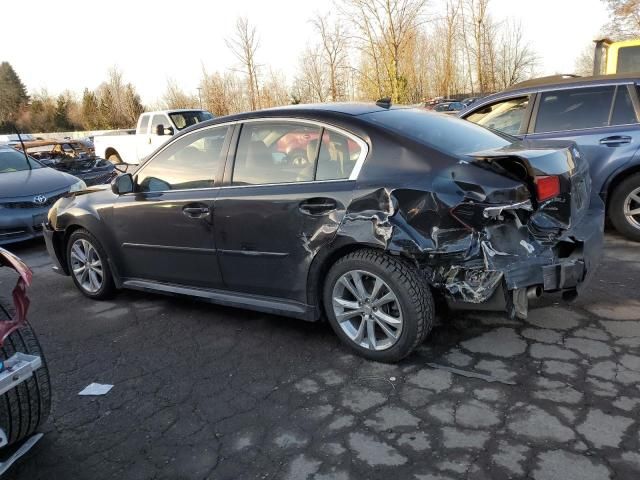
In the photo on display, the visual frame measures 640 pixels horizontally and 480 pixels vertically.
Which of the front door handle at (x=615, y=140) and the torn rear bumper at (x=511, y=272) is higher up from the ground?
the front door handle at (x=615, y=140)

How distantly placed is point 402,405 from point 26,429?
1950mm

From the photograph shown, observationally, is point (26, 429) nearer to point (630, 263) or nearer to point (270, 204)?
point (270, 204)

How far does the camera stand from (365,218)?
126 inches

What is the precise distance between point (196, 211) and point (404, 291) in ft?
5.64

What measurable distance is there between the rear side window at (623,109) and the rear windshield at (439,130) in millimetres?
2277

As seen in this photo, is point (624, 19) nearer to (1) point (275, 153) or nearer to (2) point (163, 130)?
(2) point (163, 130)

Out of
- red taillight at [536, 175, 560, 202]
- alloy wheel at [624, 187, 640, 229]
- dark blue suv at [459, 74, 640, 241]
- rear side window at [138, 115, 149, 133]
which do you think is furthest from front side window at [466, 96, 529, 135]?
rear side window at [138, 115, 149, 133]

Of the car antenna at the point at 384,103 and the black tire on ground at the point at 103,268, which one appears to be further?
the black tire on ground at the point at 103,268

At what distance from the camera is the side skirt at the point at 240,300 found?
3.60m

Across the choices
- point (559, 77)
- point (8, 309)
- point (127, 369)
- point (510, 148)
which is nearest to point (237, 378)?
point (127, 369)

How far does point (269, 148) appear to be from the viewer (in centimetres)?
374

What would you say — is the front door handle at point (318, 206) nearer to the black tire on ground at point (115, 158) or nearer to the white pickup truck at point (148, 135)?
the white pickup truck at point (148, 135)

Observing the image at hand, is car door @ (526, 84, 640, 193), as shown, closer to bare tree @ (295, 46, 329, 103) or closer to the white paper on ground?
the white paper on ground

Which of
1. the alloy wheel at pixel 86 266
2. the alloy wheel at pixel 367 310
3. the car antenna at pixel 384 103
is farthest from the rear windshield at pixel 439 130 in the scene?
→ the alloy wheel at pixel 86 266
